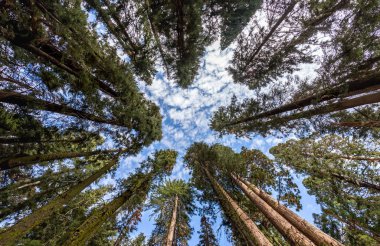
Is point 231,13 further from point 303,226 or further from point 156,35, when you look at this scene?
point 303,226

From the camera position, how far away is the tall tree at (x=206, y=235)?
40.7 ft

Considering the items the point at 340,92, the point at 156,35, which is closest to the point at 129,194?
the point at 156,35

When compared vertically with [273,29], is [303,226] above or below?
below

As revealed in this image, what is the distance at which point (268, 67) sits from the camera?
10.6 metres

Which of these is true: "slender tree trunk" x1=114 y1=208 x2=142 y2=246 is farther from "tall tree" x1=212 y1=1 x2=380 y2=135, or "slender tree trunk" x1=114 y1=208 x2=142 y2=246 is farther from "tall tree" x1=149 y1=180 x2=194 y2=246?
"tall tree" x1=212 y1=1 x2=380 y2=135

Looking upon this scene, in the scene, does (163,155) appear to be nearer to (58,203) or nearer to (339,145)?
(58,203)

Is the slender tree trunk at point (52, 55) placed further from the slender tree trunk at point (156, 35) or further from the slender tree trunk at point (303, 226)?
the slender tree trunk at point (303, 226)

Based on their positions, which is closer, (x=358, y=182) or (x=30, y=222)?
(x=30, y=222)

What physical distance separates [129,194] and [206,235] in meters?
7.91

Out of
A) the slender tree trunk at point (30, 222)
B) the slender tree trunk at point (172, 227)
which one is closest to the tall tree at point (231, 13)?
the slender tree trunk at point (30, 222)

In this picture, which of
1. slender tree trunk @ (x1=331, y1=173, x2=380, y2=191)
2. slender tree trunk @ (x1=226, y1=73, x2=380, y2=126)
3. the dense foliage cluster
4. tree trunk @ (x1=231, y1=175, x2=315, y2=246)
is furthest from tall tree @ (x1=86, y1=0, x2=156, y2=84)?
slender tree trunk @ (x1=331, y1=173, x2=380, y2=191)

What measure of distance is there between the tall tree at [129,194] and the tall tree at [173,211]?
1.64 m

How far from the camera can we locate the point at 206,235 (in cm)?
1281

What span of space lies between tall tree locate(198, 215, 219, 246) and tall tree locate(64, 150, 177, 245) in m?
4.70
